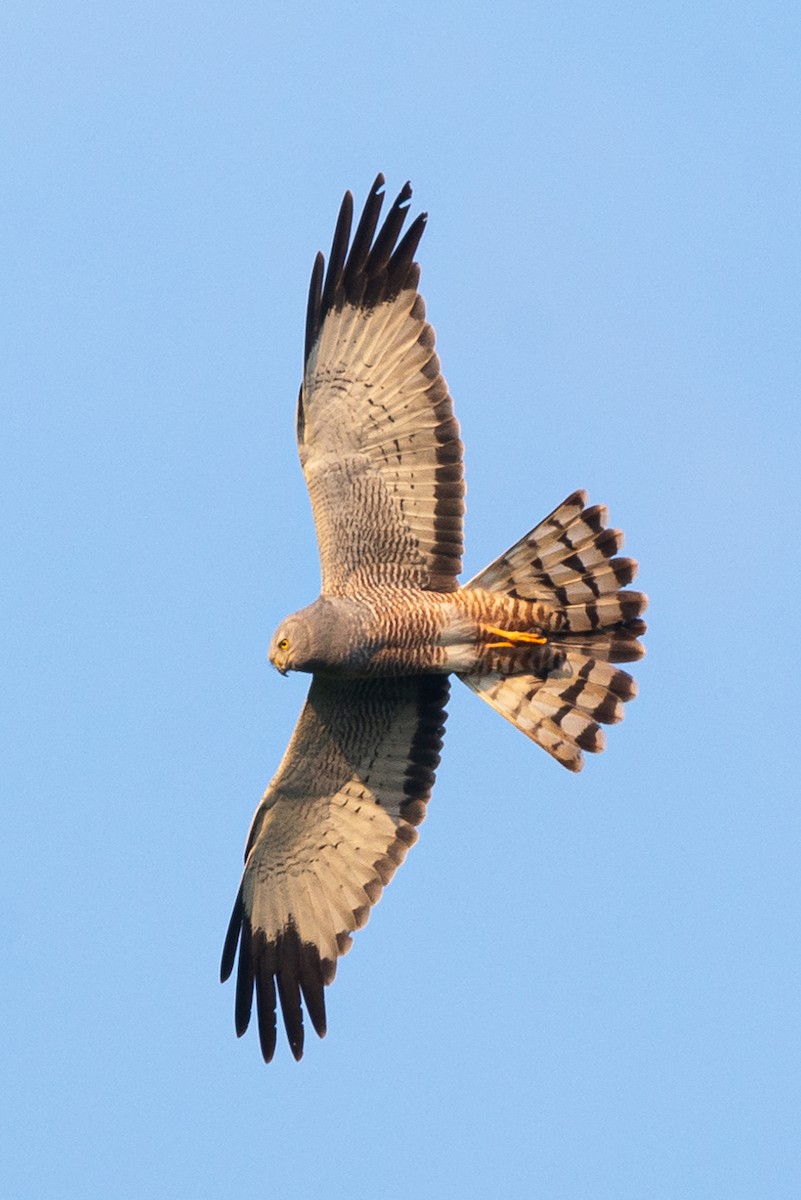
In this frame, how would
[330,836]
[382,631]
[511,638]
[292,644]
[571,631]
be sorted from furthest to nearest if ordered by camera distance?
1. [330,836]
2. [571,631]
3. [511,638]
4. [382,631]
5. [292,644]

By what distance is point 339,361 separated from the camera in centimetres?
1220

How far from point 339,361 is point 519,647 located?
1964 mm

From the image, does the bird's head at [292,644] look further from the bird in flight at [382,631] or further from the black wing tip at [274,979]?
the black wing tip at [274,979]

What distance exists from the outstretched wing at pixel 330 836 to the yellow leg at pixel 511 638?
1.67 ft

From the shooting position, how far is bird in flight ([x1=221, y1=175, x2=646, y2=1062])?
12203mm

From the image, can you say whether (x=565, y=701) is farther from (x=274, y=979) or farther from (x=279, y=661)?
(x=274, y=979)

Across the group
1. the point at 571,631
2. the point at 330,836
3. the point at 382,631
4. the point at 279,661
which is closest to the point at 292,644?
the point at 279,661

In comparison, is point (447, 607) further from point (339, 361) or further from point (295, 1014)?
point (295, 1014)

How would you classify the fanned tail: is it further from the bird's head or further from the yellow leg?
the bird's head

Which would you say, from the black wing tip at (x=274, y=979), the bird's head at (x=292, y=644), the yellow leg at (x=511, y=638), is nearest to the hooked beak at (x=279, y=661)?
Answer: the bird's head at (x=292, y=644)

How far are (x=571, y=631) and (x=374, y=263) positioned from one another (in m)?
2.43

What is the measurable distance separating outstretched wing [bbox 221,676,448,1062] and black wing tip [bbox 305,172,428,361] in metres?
2.26

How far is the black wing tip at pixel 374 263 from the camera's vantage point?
1230cm

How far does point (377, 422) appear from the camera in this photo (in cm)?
1221
